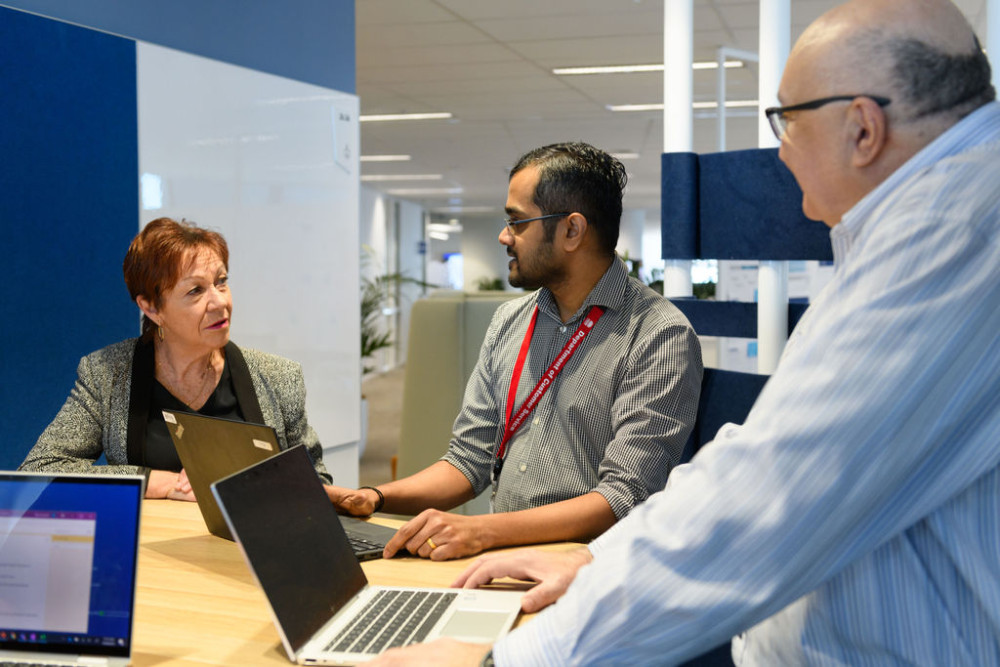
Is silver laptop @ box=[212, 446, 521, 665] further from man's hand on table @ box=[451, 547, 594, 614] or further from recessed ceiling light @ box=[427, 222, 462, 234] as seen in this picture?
recessed ceiling light @ box=[427, 222, 462, 234]

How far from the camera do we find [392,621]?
1.20m

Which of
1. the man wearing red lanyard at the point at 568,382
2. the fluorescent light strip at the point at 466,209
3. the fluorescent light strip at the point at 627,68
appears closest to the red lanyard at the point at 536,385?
the man wearing red lanyard at the point at 568,382

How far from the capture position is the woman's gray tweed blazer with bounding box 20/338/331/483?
2.06m

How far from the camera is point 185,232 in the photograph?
233cm

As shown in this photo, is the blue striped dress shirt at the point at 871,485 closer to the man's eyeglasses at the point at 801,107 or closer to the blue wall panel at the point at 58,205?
the man's eyeglasses at the point at 801,107

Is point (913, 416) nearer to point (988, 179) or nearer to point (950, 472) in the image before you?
point (950, 472)

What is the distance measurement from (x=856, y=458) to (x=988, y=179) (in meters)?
0.29

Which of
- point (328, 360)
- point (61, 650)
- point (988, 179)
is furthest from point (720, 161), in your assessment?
point (328, 360)

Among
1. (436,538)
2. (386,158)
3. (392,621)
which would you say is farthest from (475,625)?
(386,158)

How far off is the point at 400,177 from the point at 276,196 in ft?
34.0

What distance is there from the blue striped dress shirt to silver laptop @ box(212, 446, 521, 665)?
0.27m

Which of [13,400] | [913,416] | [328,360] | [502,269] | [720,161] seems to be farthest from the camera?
[502,269]

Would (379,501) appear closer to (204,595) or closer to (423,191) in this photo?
(204,595)

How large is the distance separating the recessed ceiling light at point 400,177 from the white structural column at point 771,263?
11927 mm
